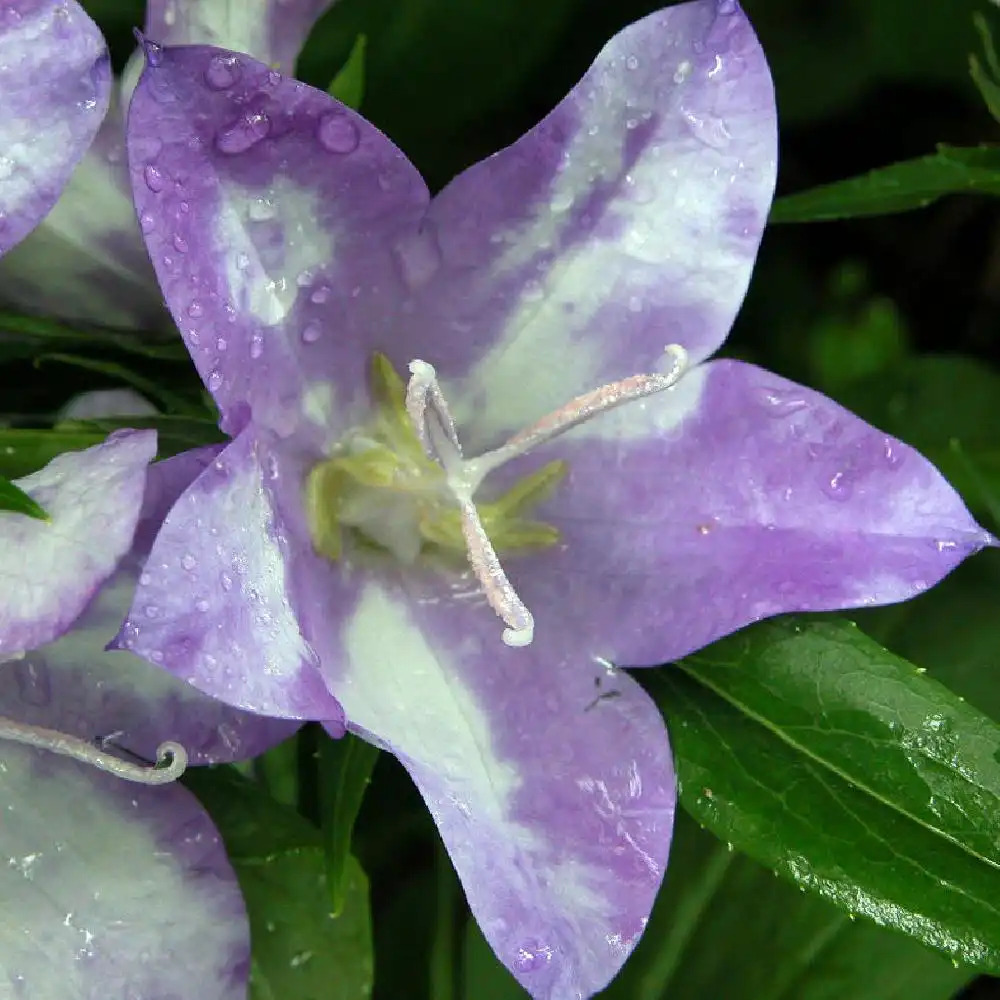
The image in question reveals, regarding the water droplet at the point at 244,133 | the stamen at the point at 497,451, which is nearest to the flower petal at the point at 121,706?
the stamen at the point at 497,451

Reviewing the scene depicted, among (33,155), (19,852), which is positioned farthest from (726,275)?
(19,852)

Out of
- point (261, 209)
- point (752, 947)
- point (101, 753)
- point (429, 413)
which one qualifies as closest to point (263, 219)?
point (261, 209)

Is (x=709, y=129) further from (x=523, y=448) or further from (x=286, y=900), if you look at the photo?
(x=286, y=900)

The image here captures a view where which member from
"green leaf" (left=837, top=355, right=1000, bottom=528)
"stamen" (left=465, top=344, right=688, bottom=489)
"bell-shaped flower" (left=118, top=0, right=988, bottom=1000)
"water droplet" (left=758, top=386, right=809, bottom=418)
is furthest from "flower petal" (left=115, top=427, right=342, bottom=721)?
"green leaf" (left=837, top=355, right=1000, bottom=528)

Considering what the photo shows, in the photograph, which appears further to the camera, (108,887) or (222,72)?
(108,887)

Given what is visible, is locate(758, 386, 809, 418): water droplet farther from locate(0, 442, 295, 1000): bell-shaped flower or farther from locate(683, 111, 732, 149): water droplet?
locate(0, 442, 295, 1000): bell-shaped flower

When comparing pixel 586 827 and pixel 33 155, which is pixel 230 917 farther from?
pixel 33 155

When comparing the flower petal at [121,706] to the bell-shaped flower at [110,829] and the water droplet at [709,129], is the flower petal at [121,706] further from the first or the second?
the water droplet at [709,129]
